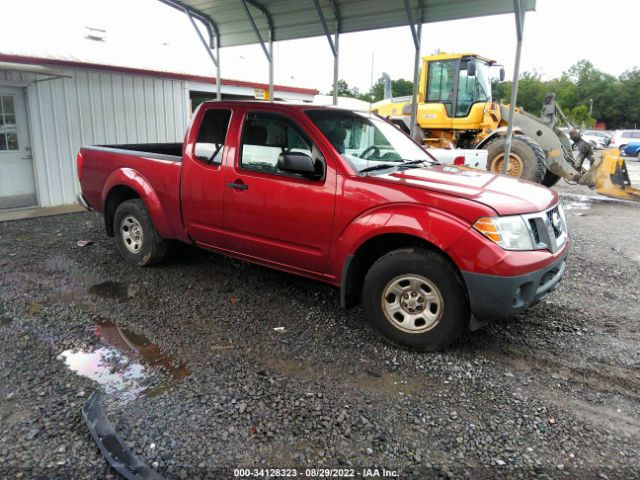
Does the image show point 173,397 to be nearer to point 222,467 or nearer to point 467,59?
point 222,467

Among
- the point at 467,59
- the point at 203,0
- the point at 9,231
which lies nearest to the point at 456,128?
the point at 467,59

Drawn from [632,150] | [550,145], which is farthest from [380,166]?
[632,150]

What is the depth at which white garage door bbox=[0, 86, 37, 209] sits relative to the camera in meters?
8.92

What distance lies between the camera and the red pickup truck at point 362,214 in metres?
3.43

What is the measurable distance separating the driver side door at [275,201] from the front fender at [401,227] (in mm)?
190

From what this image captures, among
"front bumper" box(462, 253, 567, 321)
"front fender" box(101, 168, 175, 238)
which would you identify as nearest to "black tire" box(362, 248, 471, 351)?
"front bumper" box(462, 253, 567, 321)

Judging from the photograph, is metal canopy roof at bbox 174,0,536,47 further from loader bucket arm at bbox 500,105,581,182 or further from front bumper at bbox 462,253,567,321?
loader bucket arm at bbox 500,105,581,182

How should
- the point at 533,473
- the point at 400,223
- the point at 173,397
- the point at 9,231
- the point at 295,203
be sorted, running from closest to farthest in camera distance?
1. the point at 533,473
2. the point at 173,397
3. the point at 400,223
4. the point at 295,203
5. the point at 9,231

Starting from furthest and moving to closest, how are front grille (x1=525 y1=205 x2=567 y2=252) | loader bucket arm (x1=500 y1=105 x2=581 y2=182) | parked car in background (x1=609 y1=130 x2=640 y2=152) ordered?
parked car in background (x1=609 y1=130 x2=640 y2=152) < loader bucket arm (x1=500 y1=105 x2=581 y2=182) < front grille (x1=525 y1=205 x2=567 y2=252)

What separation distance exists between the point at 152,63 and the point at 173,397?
995cm

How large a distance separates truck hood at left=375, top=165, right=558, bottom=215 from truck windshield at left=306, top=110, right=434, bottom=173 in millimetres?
301

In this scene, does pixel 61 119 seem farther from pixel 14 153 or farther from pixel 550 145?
pixel 550 145

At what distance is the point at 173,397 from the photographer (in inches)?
124

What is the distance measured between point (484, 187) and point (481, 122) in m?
8.68
